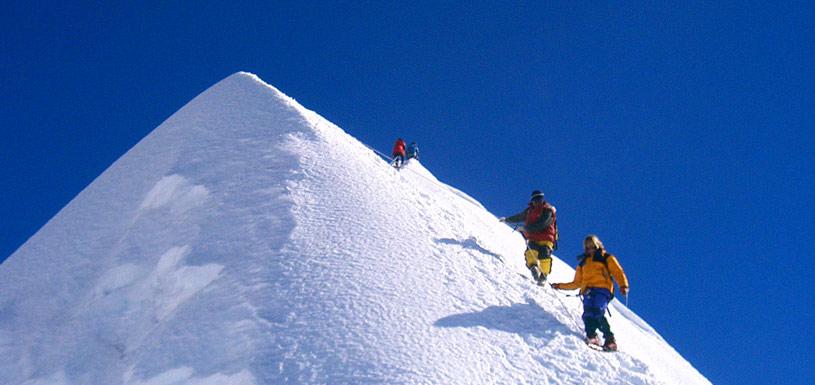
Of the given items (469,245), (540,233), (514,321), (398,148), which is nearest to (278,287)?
(514,321)

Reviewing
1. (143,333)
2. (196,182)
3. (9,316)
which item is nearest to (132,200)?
(196,182)

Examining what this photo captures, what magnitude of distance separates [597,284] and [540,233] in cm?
294

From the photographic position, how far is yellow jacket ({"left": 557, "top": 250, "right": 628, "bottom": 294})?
8.38m

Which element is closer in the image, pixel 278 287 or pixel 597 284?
pixel 278 287

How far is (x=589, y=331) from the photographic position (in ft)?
27.2

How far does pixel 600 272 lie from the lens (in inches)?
336

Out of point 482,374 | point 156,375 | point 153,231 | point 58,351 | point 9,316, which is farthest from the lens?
point 153,231

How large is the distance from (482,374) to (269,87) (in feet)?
40.9

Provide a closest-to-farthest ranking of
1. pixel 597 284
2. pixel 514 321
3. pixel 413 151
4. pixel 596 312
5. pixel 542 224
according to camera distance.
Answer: pixel 514 321 → pixel 596 312 → pixel 597 284 → pixel 542 224 → pixel 413 151

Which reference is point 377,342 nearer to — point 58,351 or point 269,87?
point 58,351

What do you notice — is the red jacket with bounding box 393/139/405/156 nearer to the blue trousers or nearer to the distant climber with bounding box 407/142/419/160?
the distant climber with bounding box 407/142/419/160

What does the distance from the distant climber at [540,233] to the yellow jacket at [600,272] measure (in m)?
2.20

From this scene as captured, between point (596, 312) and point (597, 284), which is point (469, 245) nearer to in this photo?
point (597, 284)

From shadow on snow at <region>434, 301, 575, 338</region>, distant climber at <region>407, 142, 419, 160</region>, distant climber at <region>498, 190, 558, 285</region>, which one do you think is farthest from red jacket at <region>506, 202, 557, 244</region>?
distant climber at <region>407, 142, 419, 160</region>
